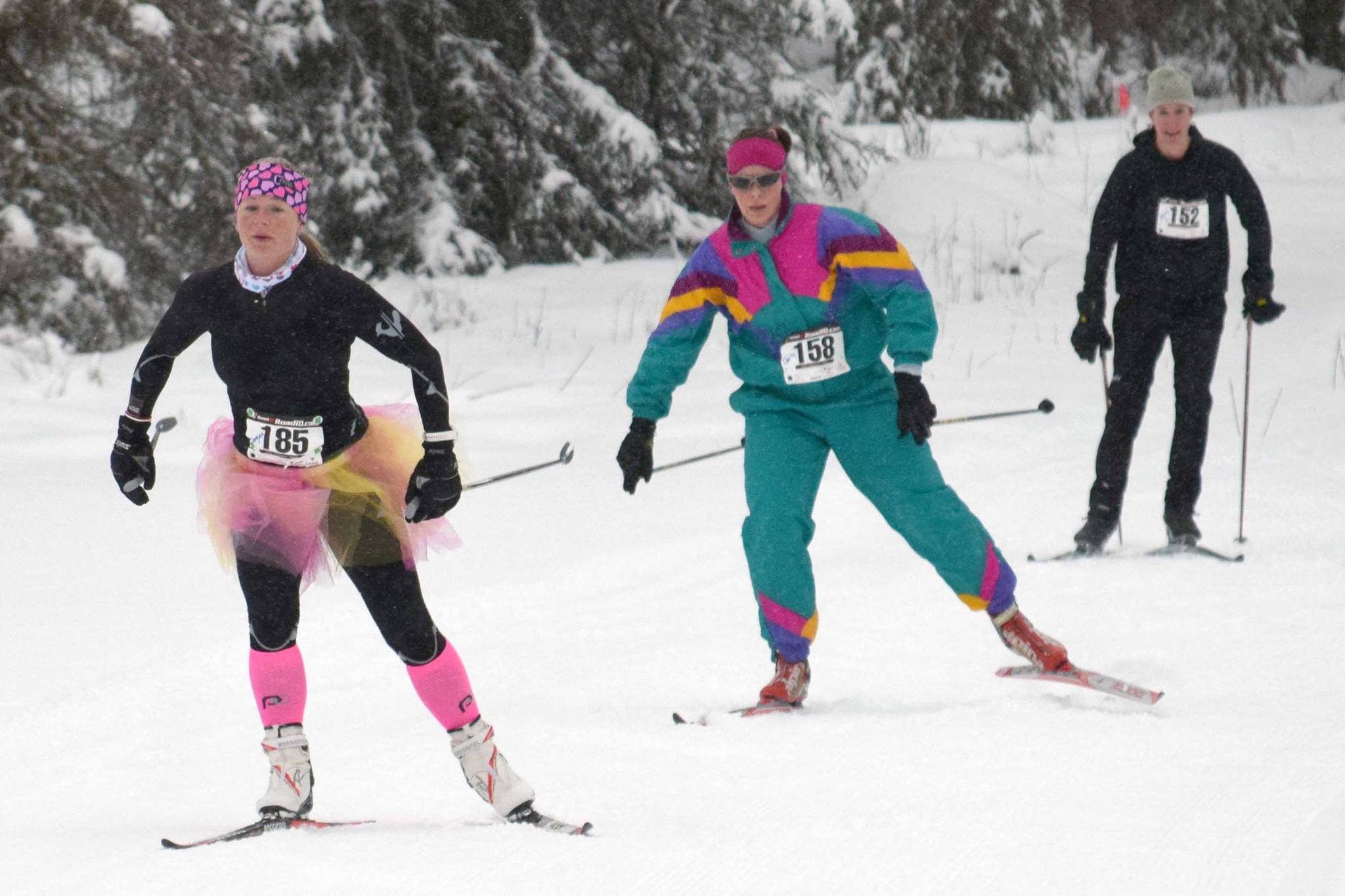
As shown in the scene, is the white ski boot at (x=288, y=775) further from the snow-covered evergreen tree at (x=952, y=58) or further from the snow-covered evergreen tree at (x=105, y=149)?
the snow-covered evergreen tree at (x=952, y=58)

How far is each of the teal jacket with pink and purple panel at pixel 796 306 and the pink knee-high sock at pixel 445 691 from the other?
1335mm

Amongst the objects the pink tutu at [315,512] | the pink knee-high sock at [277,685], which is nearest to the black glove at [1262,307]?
the pink tutu at [315,512]

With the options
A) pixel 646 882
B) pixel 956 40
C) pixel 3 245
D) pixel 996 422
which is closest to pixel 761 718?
pixel 646 882

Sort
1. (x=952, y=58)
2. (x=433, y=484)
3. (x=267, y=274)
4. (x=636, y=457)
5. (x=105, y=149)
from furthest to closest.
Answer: (x=952, y=58) < (x=105, y=149) < (x=636, y=457) < (x=267, y=274) < (x=433, y=484)

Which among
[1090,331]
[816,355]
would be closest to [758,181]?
[816,355]

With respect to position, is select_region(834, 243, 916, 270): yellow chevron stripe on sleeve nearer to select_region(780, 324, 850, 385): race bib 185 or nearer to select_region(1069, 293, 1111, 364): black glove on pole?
select_region(780, 324, 850, 385): race bib 185

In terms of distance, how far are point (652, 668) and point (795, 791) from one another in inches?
62.4

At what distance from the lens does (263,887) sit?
3096 mm

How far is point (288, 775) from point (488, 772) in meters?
0.46

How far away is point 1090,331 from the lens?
6516 mm

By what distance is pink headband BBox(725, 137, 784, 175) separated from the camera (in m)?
4.69

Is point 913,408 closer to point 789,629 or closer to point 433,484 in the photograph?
point 789,629

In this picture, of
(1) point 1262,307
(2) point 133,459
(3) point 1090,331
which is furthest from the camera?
(1) point 1262,307

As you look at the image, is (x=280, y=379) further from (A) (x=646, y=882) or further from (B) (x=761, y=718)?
(B) (x=761, y=718)
